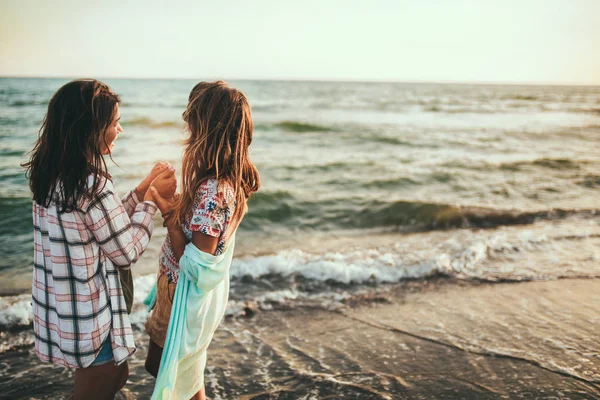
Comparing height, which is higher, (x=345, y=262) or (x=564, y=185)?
(x=564, y=185)

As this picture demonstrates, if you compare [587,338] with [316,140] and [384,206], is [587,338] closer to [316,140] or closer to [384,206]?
[384,206]

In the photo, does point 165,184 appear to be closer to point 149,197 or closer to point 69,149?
point 149,197

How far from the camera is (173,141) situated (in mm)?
16438

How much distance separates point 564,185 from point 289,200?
7631 millimetres

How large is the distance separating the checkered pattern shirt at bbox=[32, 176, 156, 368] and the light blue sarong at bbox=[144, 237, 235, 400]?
233 mm

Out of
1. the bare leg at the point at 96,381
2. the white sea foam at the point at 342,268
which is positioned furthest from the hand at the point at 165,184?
the white sea foam at the point at 342,268

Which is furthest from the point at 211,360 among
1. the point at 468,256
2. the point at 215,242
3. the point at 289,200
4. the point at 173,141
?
the point at 173,141

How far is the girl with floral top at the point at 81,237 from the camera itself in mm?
2025

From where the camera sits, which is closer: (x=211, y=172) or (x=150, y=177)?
(x=211, y=172)

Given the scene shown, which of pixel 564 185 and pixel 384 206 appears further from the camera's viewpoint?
pixel 564 185

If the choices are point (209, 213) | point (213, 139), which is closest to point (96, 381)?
point (209, 213)

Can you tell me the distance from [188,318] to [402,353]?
247 centimetres

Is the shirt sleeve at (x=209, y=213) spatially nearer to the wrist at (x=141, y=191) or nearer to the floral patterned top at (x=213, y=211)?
the floral patterned top at (x=213, y=211)

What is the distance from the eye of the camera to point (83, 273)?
81.5 inches
